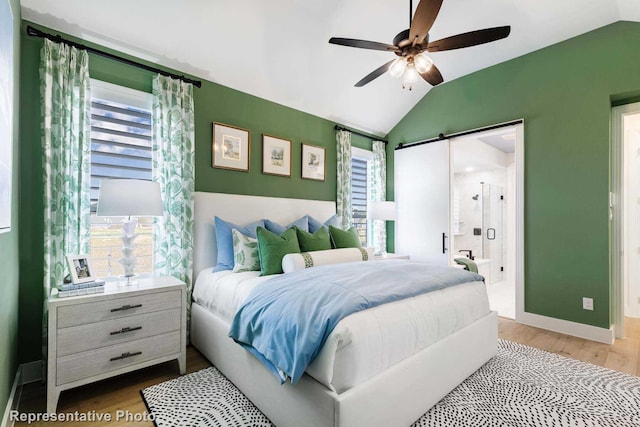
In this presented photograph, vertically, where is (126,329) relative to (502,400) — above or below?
above

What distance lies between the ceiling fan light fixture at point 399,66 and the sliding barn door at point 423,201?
2.18 meters

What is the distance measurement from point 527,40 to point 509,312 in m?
3.29

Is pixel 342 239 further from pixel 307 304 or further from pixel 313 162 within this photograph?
pixel 307 304

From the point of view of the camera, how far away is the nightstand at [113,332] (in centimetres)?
183

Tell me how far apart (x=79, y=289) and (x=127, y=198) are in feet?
2.19

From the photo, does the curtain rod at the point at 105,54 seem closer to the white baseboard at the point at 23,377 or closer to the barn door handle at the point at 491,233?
the white baseboard at the point at 23,377

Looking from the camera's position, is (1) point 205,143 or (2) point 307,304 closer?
(2) point 307,304

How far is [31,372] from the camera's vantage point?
216 cm

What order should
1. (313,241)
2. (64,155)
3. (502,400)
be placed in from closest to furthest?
1. (502,400)
2. (64,155)
3. (313,241)

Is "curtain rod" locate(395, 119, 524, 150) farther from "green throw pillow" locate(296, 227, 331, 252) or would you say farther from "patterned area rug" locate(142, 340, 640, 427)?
"patterned area rug" locate(142, 340, 640, 427)

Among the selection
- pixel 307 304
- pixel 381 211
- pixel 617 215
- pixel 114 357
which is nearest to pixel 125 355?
pixel 114 357

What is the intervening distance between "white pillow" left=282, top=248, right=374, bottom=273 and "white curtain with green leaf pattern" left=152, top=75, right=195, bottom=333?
3.30 ft

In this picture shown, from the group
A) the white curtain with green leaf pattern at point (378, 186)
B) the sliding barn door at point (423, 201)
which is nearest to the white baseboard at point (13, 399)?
the white curtain with green leaf pattern at point (378, 186)

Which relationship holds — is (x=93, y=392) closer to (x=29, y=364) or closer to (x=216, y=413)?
(x=29, y=364)
